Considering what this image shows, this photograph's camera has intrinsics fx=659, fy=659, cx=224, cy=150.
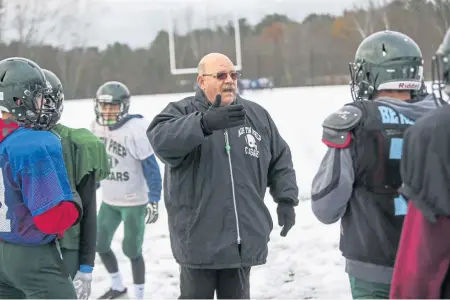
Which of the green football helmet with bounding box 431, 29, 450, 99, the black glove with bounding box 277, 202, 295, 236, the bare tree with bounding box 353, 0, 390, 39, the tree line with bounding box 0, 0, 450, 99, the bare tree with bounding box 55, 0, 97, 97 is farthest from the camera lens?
the bare tree with bounding box 55, 0, 97, 97

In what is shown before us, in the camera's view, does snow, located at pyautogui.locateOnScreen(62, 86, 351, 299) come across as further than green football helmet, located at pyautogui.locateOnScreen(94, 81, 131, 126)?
No

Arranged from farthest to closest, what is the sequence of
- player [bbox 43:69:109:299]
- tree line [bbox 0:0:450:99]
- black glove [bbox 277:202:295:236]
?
tree line [bbox 0:0:450:99] → black glove [bbox 277:202:295:236] → player [bbox 43:69:109:299]

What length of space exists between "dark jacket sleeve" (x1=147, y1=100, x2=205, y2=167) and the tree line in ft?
45.5

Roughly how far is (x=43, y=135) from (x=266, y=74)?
53.0ft

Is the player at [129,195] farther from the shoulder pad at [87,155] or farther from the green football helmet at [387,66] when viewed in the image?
the green football helmet at [387,66]

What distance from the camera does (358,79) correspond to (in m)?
2.74

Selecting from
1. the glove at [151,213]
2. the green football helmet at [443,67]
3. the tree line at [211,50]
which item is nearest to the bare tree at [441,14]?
the tree line at [211,50]

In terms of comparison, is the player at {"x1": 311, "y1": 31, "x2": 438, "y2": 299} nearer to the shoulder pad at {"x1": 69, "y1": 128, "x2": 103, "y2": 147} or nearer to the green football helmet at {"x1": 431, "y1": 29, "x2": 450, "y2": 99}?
the green football helmet at {"x1": 431, "y1": 29, "x2": 450, "y2": 99}

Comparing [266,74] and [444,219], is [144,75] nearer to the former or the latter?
[266,74]

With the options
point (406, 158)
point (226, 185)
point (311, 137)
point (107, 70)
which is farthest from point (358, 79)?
point (107, 70)

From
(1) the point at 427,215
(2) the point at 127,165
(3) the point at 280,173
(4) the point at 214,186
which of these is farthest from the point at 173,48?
(1) the point at 427,215

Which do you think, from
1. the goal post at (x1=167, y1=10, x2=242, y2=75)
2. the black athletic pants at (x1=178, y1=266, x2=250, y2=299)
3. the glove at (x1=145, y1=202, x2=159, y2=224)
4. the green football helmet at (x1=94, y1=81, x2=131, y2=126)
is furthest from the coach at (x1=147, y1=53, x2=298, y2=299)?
the goal post at (x1=167, y1=10, x2=242, y2=75)

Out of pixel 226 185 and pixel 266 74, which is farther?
pixel 266 74

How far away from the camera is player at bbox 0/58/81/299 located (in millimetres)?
2518
